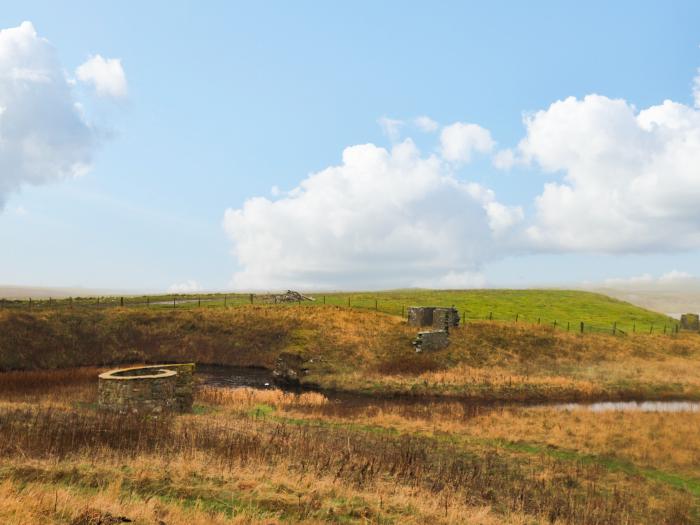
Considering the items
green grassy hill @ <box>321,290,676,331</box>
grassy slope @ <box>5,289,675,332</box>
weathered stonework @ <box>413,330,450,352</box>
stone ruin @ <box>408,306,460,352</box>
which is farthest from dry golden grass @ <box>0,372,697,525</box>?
green grassy hill @ <box>321,290,676,331</box>

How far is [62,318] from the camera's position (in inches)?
2045

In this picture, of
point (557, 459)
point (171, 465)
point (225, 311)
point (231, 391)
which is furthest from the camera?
point (225, 311)

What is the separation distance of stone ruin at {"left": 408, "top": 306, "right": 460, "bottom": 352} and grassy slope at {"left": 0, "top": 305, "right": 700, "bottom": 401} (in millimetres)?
890

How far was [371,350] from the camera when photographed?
152ft

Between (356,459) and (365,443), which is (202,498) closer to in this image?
(356,459)

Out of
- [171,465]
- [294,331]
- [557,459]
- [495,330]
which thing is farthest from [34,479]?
[495,330]

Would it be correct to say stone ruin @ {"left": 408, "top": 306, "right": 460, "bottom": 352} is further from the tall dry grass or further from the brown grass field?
the tall dry grass

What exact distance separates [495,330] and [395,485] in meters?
40.5

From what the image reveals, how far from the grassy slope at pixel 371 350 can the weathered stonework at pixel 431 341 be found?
78 centimetres

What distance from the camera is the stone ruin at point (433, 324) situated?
46500 millimetres

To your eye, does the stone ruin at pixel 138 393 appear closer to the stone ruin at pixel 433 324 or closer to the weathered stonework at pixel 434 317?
the stone ruin at pixel 433 324

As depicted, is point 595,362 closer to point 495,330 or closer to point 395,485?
point 495,330

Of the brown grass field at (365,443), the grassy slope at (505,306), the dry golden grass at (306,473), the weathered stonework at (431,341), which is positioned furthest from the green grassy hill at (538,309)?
the dry golden grass at (306,473)

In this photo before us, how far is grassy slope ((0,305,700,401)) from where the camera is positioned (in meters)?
38.9
